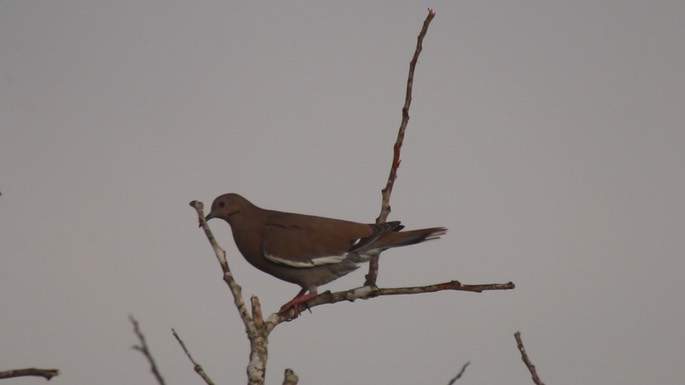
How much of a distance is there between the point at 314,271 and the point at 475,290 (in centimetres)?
259

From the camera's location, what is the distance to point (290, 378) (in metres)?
3.55

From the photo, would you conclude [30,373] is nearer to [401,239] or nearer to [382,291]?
[382,291]

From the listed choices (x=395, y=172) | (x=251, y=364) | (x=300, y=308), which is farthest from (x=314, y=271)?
(x=251, y=364)

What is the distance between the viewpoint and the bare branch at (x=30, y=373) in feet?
7.98

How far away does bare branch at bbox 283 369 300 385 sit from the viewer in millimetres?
3537

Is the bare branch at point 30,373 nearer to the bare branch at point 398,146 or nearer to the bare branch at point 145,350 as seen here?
the bare branch at point 145,350

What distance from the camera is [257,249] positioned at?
746cm

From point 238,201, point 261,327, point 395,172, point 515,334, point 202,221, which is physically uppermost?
point 238,201

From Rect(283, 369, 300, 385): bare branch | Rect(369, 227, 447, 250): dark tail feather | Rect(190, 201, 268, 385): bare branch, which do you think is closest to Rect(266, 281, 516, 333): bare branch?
Rect(190, 201, 268, 385): bare branch

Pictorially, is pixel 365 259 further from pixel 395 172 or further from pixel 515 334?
pixel 515 334

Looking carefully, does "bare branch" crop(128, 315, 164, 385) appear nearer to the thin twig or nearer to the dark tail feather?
the thin twig

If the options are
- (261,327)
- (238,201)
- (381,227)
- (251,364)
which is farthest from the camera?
(238,201)

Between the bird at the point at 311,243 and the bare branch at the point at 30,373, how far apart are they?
408 centimetres

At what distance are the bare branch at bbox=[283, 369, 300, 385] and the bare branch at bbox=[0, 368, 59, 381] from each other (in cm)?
125
